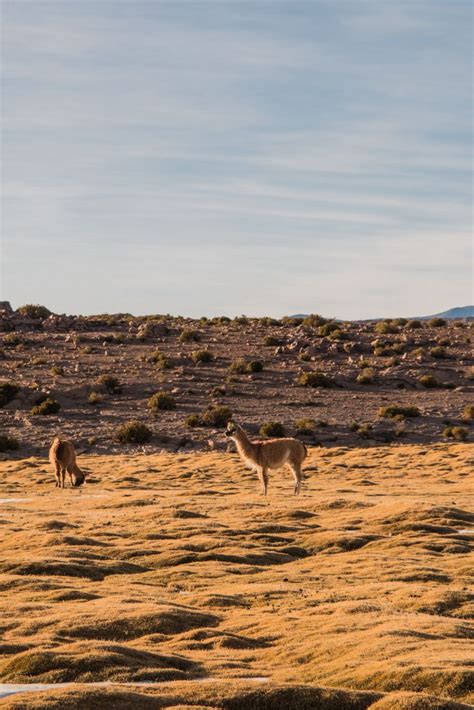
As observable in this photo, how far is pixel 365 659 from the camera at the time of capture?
46.6 feet

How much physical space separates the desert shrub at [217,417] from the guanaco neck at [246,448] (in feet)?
64.7

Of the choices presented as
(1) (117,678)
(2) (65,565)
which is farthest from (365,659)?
(2) (65,565)

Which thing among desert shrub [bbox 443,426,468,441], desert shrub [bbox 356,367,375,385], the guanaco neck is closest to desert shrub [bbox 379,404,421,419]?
desert shrub [bbox 443,426,468,441]

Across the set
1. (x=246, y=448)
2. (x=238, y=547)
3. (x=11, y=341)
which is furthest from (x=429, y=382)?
(x=238, y=547)

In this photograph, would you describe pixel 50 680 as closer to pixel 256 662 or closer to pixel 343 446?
pixel 256 662

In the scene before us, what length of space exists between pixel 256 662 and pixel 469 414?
132 ft

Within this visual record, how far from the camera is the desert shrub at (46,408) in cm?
5438

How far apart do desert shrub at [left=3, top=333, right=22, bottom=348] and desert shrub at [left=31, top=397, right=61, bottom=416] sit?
Result: 66.7ft

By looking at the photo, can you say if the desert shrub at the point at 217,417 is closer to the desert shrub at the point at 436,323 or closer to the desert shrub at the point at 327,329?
the desert shrub at the point at 327,329

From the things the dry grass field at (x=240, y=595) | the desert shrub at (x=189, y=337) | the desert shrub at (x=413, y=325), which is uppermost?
the desert shrub at (x=413, y=325)

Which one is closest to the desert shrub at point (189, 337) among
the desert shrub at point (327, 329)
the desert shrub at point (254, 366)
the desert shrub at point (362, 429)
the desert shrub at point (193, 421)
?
the desert shrub at point (327, 329)

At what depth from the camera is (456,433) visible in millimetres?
50031

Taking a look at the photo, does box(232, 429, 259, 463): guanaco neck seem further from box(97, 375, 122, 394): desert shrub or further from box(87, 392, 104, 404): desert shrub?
box(97, 375, 122, 394): desert shrub

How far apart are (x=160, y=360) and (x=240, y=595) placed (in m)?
47.2
